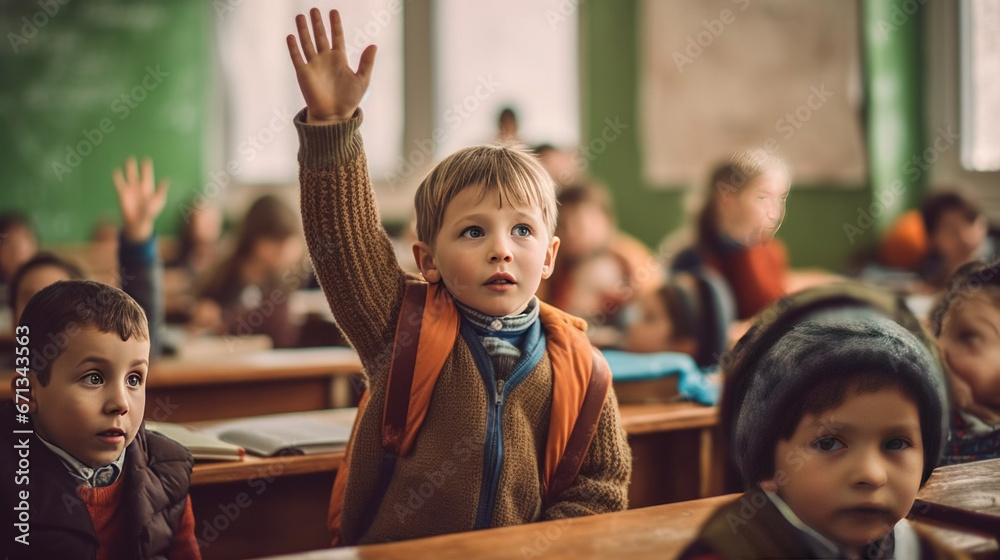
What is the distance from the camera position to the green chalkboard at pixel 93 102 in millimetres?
7180

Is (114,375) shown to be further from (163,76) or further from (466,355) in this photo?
(163,76)

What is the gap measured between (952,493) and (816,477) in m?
0.41

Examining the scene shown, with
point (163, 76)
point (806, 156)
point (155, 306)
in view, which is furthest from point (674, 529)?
point (163, 76)

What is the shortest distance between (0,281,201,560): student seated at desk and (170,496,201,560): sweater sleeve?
0.08 meters

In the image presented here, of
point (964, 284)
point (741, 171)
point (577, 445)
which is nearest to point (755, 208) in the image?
point (741, 171)

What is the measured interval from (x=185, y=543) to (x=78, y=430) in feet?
0.92

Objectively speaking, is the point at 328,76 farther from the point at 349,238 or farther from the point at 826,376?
the point at 826,376

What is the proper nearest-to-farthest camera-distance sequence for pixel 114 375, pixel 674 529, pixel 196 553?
pixel 674 529
pixel 114 375
pixel 196 553

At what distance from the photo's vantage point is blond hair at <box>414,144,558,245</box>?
5.23 ft

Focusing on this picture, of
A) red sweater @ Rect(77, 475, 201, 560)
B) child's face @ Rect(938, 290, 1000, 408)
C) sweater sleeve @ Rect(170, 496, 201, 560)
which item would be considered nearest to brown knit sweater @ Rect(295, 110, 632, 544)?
sweater sleeve @ Rect(170, 496, 201, 560)

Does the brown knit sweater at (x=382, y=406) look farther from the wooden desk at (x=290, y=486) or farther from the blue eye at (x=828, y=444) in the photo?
the blue eye at (x=828, y=444)

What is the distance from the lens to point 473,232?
160cm

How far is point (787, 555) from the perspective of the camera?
3.65 ft

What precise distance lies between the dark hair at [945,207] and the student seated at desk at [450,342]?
14.8 feet
